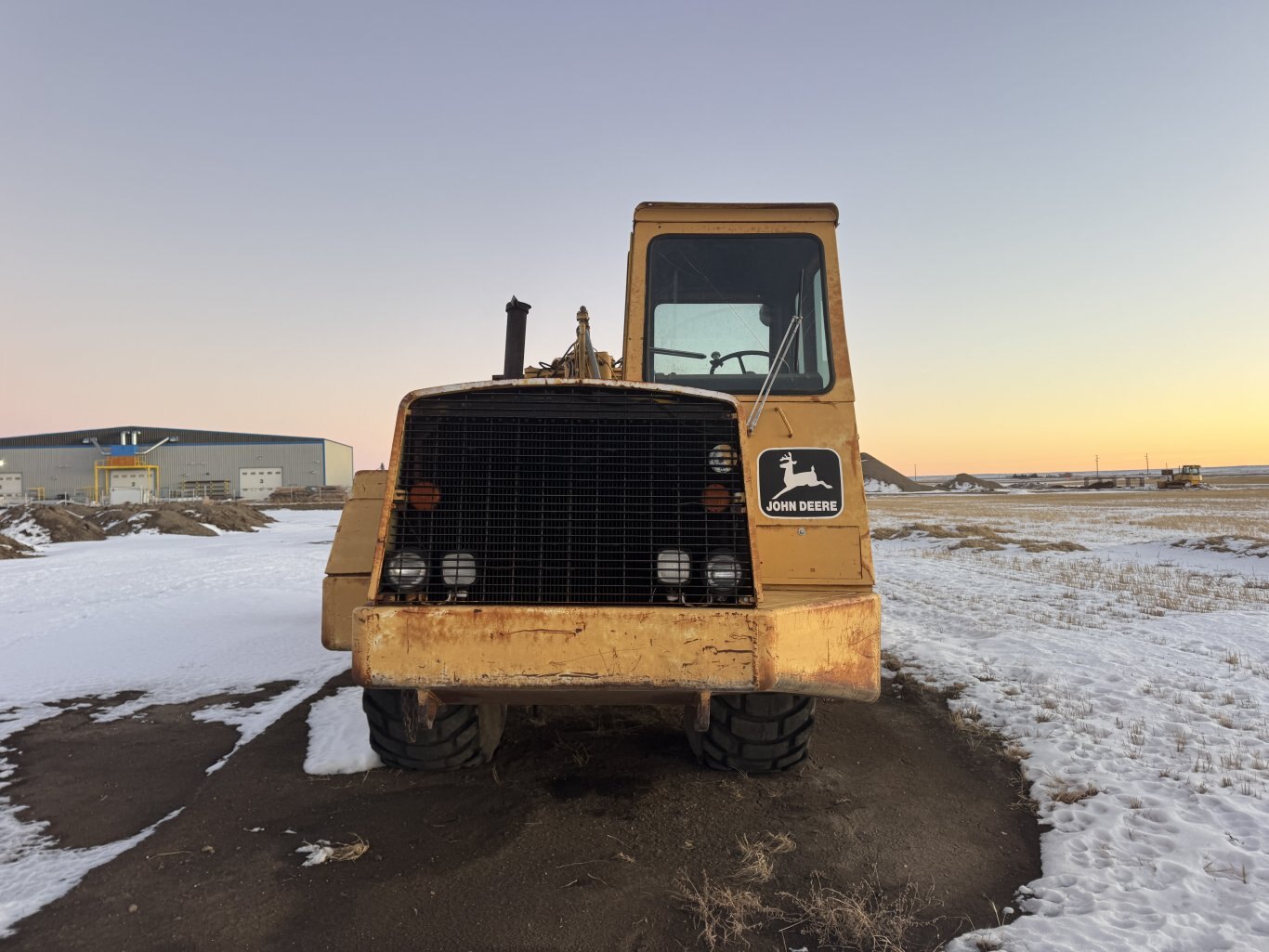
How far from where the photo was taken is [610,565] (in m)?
2.66

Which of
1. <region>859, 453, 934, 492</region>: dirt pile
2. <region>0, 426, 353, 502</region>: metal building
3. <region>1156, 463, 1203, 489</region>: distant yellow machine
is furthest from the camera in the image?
<region>859, 453, 934, 492</region>: dirt pile

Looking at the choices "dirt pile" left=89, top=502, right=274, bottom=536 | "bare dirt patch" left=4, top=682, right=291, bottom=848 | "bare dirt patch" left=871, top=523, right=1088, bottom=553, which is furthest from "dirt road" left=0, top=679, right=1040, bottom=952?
"dirt pile" left=89, top=502, right=274, bottom=536

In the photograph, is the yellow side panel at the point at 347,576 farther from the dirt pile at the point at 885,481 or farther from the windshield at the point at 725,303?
the dirt pile at the point at 885,481

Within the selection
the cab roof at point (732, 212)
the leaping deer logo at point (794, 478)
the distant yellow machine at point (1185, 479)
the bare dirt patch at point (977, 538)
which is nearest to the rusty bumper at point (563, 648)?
the leaping deer logo at point (794, 478)

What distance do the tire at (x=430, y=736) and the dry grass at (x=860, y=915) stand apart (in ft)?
5.51

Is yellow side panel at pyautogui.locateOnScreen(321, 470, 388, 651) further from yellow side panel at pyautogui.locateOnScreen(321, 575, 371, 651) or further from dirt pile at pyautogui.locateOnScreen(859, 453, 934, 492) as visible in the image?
dirt pile at pyautogui.locateOnScreen(859, 453, 934, 492)

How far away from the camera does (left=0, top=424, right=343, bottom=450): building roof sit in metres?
55.4

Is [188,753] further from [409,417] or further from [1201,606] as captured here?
[1201,606]

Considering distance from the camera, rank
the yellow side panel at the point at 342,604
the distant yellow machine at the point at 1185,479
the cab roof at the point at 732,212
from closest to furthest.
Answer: the yellow side panel at the point at 342,604 → the cab roof at the point at 732,212 → the distant yellow machine at the point at 1185,479

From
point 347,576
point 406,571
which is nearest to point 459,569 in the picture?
point 406,571

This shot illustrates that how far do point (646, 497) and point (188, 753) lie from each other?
10.6 feet

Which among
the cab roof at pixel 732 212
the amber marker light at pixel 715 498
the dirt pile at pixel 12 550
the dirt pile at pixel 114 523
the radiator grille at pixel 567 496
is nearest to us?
the radiator grille at pixel 567 496

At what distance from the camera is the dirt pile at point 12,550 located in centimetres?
1410

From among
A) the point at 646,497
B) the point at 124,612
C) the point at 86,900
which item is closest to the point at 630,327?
the point at 646,497
